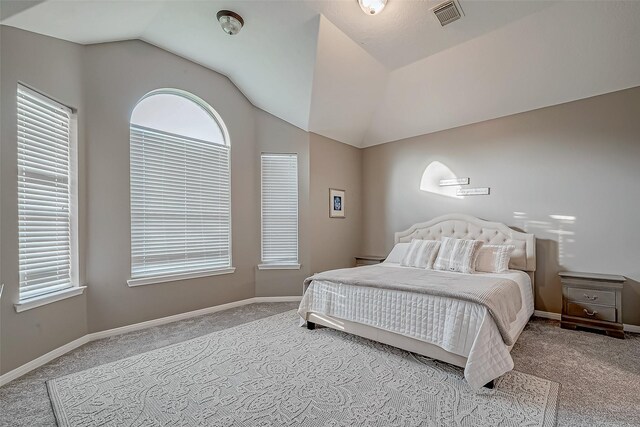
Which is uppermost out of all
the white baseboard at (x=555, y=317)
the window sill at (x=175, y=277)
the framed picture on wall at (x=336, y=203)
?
the framed picture on wall at (x=336, y=203)

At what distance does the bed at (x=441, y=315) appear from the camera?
6.84 feet

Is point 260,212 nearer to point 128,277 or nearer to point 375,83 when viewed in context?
point 128,277

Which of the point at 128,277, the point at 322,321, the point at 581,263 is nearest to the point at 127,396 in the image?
the point at 128,277

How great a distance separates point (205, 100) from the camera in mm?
3875

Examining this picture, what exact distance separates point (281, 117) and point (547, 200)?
3688mm

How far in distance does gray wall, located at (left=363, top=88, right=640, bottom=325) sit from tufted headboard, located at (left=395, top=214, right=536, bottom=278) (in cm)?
16

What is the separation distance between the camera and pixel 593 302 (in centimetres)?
307

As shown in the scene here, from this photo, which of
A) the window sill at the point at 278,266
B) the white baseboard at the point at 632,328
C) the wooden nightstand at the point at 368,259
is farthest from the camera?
the wooden nightstand at the point at 368,259

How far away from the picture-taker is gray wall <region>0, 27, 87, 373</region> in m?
2.21

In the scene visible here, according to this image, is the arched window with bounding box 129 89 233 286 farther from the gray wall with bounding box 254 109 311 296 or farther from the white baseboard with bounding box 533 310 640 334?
the white baseboard with bounding box 533 310 640 334

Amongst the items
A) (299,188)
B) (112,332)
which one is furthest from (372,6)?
(112,332)

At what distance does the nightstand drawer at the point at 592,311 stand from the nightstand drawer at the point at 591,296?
0.04m

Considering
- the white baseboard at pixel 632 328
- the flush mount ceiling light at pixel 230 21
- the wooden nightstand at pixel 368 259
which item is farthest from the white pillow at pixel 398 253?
the flush mount ceiling light at pixel 230 21

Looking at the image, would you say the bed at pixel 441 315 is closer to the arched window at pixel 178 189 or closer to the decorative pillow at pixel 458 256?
the decorative pillow at pixel 458 256
